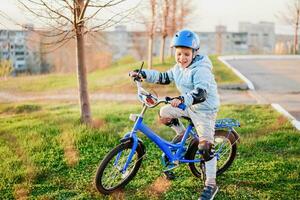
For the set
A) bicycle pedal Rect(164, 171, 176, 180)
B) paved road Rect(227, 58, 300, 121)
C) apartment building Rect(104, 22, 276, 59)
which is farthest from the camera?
apartment building Rect(104, 22, 276, 59)

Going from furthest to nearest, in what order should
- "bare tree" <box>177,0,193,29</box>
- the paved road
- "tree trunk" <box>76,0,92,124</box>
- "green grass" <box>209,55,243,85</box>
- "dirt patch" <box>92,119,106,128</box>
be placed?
"bare tree" <box>177,0,193,29</box> < "green grass" <box>209,55,243,85</box> < the paved road < "dirt patch" <box>92,119,106,128</box> < "tree trunk" <box>76,0,92,124</box>

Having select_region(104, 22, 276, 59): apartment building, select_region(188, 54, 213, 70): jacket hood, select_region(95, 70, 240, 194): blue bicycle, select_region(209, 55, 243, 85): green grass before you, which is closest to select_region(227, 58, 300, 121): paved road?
select_region(209, 55, 243, 85): green grass

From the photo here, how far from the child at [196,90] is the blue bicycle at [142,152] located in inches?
6.3

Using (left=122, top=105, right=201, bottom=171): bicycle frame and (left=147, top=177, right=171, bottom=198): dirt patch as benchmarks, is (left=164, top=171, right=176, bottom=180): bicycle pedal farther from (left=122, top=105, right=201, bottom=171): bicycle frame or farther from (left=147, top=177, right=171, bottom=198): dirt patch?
(left=122, top=105, right=201, bottom=171): bicycle frame

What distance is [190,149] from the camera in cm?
448

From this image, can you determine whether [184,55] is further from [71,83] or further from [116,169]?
[71,83]

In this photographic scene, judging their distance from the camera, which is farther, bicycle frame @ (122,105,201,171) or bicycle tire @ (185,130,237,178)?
bicycle tire @ (185,130,237,178)

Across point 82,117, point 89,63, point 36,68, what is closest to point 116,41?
point 89,63

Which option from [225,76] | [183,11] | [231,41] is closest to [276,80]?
[225,76]

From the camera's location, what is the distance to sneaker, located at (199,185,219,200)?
4207mm

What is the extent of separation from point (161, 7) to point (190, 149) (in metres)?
12.0

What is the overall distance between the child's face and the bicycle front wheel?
0.96 m

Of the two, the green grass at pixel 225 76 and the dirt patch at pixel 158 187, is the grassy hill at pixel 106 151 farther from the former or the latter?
the green grass at pixel 225 76

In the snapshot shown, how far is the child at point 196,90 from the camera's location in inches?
157
